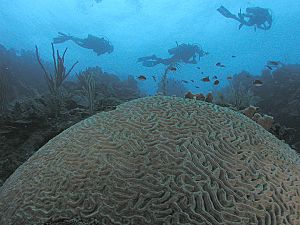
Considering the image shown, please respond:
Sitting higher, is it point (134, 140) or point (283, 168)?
point (283, 168)

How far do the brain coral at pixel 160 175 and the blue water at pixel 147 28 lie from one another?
114ft

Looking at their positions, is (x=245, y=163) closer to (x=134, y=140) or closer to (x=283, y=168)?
(x=283, y=168)

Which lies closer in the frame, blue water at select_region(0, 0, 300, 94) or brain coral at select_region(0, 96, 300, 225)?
brain coral at select_region(0, 96, 300, 225)

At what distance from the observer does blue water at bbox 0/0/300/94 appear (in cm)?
4786

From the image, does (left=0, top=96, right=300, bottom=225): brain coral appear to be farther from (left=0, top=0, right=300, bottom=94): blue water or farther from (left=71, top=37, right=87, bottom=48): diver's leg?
(left=0, top=0, right=300, bottom=94): blue water

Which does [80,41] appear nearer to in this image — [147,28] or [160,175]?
[160,175]

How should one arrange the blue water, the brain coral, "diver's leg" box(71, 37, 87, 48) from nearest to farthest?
the brain coral → "diver's leg" box(71, 37, 87, 48) → the blue water

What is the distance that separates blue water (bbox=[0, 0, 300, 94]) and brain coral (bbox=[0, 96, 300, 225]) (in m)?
34.6

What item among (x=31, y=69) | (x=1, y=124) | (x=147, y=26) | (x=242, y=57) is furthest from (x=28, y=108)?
(x=242, y=57)

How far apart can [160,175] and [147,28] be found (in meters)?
58.6

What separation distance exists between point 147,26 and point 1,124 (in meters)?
54.7

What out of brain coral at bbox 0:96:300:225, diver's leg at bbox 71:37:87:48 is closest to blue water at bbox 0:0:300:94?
diver's leg at bbox 71:37:87:48

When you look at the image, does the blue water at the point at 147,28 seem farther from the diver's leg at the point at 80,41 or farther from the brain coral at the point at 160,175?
the brain coral at the point at 160,175

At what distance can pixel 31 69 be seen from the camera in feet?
64.3
